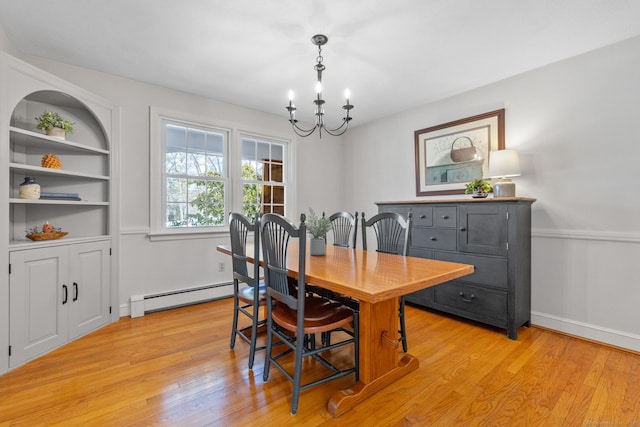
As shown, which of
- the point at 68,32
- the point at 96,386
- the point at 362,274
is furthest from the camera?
the point at 68,32

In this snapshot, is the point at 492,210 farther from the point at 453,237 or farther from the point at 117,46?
the point at 117,46

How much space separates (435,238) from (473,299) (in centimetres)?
66

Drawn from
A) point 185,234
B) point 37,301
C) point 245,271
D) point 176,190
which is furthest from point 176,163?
point 245,271

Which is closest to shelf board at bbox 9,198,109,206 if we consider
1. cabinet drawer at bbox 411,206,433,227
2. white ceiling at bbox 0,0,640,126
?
white ceiling at bbox 0,0,640,126

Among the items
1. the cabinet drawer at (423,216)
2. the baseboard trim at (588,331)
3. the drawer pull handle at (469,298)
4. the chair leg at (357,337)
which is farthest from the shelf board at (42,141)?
the baseboard trim at (588,331)

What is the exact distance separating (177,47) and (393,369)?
293cm

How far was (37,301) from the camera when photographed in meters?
2.19

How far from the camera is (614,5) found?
191cm

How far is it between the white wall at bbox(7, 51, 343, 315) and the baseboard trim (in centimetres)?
334

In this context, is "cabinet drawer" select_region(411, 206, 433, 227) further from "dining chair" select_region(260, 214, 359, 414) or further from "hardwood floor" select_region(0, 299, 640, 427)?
"dining chair" select_region(260, 214, 359, 414)

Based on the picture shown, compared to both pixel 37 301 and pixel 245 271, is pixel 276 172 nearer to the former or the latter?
pixel 245 271

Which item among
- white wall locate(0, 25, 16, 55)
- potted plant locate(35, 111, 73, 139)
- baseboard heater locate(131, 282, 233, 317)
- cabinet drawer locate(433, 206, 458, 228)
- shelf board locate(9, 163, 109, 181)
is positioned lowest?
baseboard heater locate(131, 282, 233, 317)

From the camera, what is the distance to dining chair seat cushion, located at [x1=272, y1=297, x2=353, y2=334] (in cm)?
165

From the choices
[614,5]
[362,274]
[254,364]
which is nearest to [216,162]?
[254,364]
